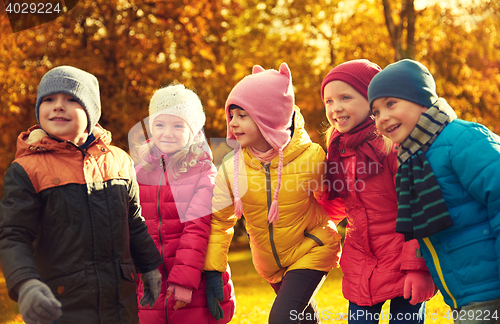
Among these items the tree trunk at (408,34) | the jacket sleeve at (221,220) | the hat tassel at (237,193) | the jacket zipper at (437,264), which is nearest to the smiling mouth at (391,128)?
the jacket zipper at (437,264)

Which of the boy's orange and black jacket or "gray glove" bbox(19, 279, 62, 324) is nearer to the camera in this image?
"gray glove" bbox(19, 279, 62, 324)

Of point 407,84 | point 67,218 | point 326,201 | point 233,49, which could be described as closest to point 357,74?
point 407,84

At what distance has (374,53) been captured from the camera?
47.1ft

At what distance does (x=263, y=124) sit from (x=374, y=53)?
11969mm

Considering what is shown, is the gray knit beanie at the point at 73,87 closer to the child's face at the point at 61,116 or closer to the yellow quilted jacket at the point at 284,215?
the child's face at the point at 61,116

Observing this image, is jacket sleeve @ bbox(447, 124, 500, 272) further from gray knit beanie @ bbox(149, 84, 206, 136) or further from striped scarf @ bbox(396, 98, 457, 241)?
gray knit beanie @ bbox(149, 84, 206, 136)

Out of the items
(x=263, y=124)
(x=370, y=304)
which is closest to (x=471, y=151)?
(x=370, y=304)

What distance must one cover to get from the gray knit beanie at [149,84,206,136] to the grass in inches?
64.9

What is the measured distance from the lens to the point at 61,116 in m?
2.54

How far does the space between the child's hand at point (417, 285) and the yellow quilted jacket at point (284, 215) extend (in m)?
0.64

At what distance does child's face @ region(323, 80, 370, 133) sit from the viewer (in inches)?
129

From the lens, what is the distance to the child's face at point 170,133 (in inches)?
140

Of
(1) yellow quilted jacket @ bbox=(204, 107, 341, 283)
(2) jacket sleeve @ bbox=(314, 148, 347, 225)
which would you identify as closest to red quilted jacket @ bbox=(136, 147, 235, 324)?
(1) yellow quilted jacket @ bbox=(204, 107, 341, 283)

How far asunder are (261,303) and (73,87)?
5652 millimetres
